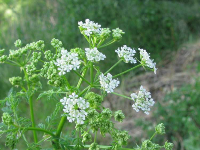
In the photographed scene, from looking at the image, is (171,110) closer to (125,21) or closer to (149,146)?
(125,21)

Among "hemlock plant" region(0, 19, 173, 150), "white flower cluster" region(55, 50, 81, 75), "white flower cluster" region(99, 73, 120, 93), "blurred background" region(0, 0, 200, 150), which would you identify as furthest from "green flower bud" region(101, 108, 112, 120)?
"blurred background" region(0, 0, 200, 150)

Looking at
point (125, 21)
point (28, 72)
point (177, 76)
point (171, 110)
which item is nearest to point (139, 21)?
point (125, 21)

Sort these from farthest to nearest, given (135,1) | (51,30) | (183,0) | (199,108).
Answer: (183,0), (135,1), (51,30), (199,108)

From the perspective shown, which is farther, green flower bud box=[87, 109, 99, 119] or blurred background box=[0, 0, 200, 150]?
blurred background box=[0, 0, 200, 150]

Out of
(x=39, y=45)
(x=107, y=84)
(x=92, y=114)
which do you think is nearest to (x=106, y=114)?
(x=92, y=114)

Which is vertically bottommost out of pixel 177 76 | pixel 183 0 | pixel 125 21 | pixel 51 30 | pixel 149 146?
pixel 149 146

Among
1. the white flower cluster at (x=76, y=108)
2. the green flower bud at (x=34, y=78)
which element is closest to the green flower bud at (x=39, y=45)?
the green flower bud at (x=34, y=78)

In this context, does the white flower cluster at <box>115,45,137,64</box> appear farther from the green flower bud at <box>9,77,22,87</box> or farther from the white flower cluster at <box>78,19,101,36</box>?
the green flower bud at <box>9,77,22,87</box>
